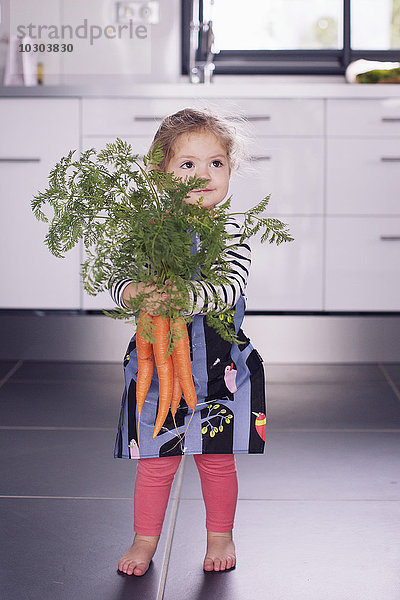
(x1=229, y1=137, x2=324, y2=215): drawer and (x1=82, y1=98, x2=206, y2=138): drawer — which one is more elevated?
(x1=82, y1=98, x2=206, y2=138): drawer

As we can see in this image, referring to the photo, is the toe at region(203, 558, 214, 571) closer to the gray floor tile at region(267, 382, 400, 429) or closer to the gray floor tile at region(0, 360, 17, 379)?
the gray floor tile at region(267, 382, 400, 429)

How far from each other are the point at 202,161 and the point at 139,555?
706 millimetres

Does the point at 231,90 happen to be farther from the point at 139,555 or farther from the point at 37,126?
the point at 139,555

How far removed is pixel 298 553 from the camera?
5.07 feet

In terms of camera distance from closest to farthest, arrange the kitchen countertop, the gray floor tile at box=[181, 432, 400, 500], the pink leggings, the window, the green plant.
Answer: the green plant, the pink leggings, the gray floor tile at box=[181, 432, 400, 500], the kitchen countertop, the window

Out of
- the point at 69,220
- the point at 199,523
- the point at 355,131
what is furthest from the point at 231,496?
the point at 355,131

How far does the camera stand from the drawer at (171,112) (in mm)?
3012

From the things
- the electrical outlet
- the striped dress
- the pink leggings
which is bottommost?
the pink leggings

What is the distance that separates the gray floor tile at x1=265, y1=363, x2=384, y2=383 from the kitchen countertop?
3.22 feet

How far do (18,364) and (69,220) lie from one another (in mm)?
1809

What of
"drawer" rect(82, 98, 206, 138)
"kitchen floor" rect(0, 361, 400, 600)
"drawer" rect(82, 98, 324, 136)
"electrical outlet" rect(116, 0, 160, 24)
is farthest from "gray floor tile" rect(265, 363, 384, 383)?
"electrical outlet" rect(116, 0, 160, 24)

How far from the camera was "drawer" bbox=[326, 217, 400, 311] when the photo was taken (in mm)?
3070

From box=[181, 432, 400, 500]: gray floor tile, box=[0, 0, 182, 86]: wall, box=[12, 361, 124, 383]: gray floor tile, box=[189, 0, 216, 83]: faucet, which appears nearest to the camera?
box=[181, 432, 400, 500]: gray floor tile

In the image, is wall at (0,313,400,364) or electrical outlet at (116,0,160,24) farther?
electrical outlet at (116,0,160,24)
